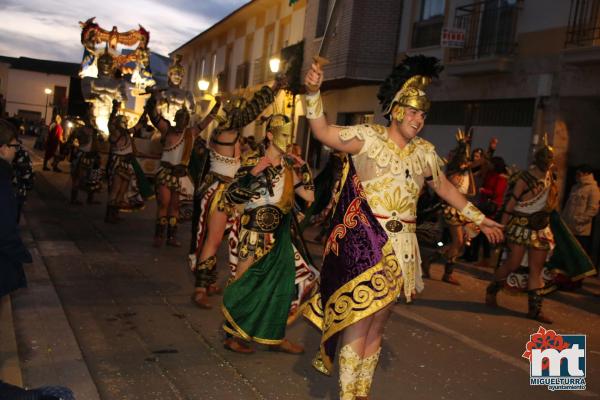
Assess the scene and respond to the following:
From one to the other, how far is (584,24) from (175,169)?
27.4 feet

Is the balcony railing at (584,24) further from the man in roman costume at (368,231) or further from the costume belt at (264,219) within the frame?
the man in roman costume at (368,231)

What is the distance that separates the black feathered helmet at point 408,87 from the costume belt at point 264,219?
1.40 m

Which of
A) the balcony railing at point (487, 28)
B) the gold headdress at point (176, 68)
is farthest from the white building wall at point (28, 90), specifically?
the gold headdress at point (176, 68)

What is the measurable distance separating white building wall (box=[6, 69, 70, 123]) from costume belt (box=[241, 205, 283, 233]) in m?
90.9

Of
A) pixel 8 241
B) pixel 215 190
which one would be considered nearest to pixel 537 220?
pixel 215 190

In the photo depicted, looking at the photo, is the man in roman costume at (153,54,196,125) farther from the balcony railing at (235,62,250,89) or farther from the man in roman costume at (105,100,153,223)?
the balcony railing at (235,62,250,89)

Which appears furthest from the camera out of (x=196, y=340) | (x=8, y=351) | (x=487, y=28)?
(x=487, y=28)

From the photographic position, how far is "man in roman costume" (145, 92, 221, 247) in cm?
1096

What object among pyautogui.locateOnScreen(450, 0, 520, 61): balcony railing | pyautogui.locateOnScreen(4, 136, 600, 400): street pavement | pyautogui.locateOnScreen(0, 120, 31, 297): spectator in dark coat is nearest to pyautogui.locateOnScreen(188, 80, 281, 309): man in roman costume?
pyautogui.locateOnScreen(4, 136, 600, 400): street pavement

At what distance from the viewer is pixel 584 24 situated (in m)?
14.0

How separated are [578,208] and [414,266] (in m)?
8.11

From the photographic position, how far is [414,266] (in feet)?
15.4

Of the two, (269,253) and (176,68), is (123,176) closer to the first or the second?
(176,68)

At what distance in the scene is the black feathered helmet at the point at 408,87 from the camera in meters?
4.66
